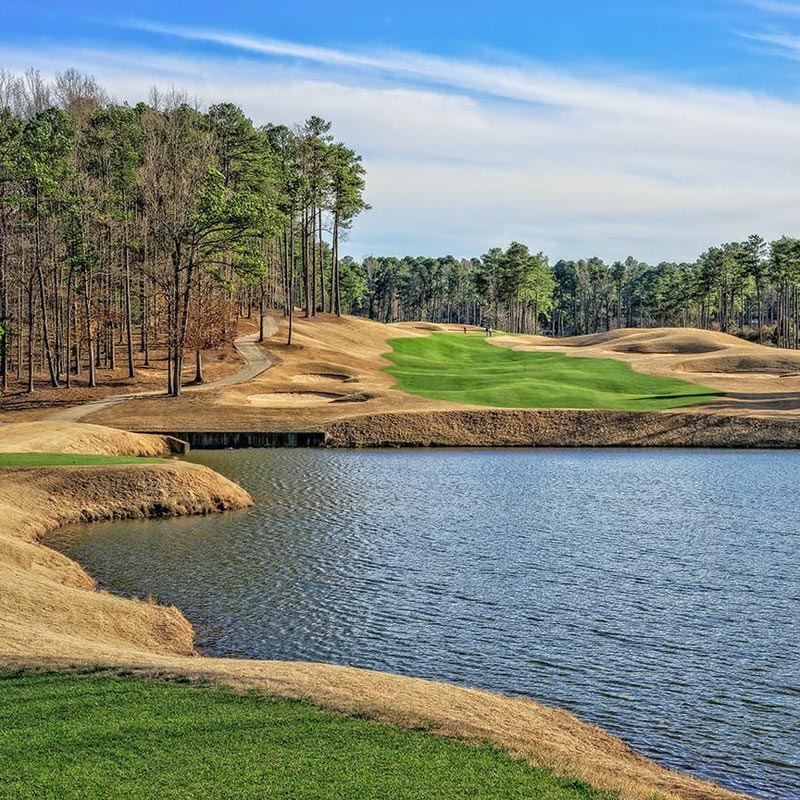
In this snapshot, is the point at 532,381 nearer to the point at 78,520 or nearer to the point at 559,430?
the point at 559,430

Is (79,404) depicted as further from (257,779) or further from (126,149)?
(257,779)

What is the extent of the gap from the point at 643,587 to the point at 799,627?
425 centimetres

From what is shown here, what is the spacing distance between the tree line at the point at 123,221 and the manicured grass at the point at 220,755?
44164 millimetres

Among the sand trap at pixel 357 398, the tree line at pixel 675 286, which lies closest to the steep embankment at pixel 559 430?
the sand trap at pixel 357 398

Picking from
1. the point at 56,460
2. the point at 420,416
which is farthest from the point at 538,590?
the point at 420,416

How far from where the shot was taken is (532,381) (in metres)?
72.2

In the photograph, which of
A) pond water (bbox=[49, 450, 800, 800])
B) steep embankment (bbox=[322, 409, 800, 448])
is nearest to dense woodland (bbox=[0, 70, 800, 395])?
steep embankment (bbox=[322, 409, 800, 448])

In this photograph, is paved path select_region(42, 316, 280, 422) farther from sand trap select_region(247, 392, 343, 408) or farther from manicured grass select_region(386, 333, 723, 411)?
manicured grass select_region(386, 333, 723, 411)

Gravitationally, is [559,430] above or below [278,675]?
below

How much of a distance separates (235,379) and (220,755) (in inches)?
2336

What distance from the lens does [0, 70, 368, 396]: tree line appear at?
60.6 metres

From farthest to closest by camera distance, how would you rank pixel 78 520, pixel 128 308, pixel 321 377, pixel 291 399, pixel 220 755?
1. pixel 321 377
2. pixel 128 308
3. pixel 291 399
4. pixel 78 520
5. pixel 220 755

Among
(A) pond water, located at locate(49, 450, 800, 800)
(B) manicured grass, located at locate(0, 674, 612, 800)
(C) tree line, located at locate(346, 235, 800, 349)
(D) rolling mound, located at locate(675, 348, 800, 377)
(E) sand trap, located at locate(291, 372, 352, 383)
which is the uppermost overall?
(C) tree line, located at locate(346, 235, 800, 349)

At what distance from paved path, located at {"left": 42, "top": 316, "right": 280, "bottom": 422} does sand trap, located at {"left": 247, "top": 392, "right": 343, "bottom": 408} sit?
11.3ft
